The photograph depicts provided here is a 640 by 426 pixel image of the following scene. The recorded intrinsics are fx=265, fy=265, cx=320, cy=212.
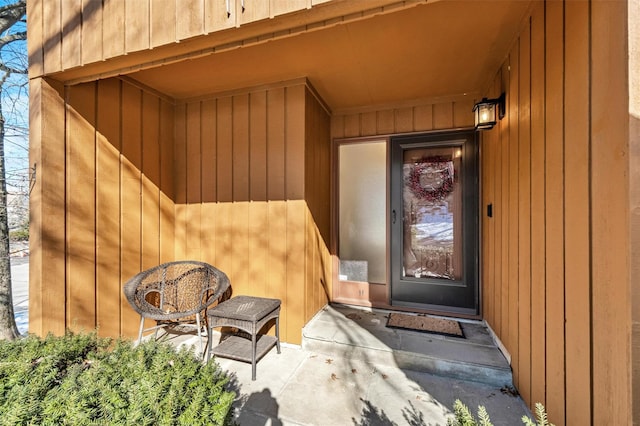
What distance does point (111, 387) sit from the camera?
1.04 m

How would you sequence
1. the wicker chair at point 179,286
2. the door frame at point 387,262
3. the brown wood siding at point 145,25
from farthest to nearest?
1. the door frame at point 387,262
2. the wicker chair at point 179,286
3. the brown wood siding at point 145,25

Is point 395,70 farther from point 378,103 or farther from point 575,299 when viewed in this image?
point 575,299

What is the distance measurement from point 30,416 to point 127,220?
1.99 metres

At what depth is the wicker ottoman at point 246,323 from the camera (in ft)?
7.00

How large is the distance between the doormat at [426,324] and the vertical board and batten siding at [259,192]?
85 cm

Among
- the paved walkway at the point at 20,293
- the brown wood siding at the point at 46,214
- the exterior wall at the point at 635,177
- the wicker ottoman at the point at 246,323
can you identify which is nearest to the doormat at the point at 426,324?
the wicker ottoman at the point at 246,323

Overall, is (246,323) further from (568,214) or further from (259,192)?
(568,214)

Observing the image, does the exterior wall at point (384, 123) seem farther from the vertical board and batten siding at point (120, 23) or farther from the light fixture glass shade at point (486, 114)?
the vertical board and batten siding at point (120, 23)

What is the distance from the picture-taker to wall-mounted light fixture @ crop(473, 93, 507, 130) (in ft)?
7.27

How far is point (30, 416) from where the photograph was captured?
902mm

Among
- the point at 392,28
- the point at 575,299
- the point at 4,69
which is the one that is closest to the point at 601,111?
the point at 575,299

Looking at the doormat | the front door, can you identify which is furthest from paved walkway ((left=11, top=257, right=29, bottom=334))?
the front door

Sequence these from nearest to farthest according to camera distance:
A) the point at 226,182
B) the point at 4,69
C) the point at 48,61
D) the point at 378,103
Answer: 1. the point at 48,61
2. the point at 4,69
3. the point at 226,182
4. the point at 378,103

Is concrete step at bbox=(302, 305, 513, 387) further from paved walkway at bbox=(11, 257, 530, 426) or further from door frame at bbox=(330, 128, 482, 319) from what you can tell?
door frame at bbox=(330, 128, 482, 319)
